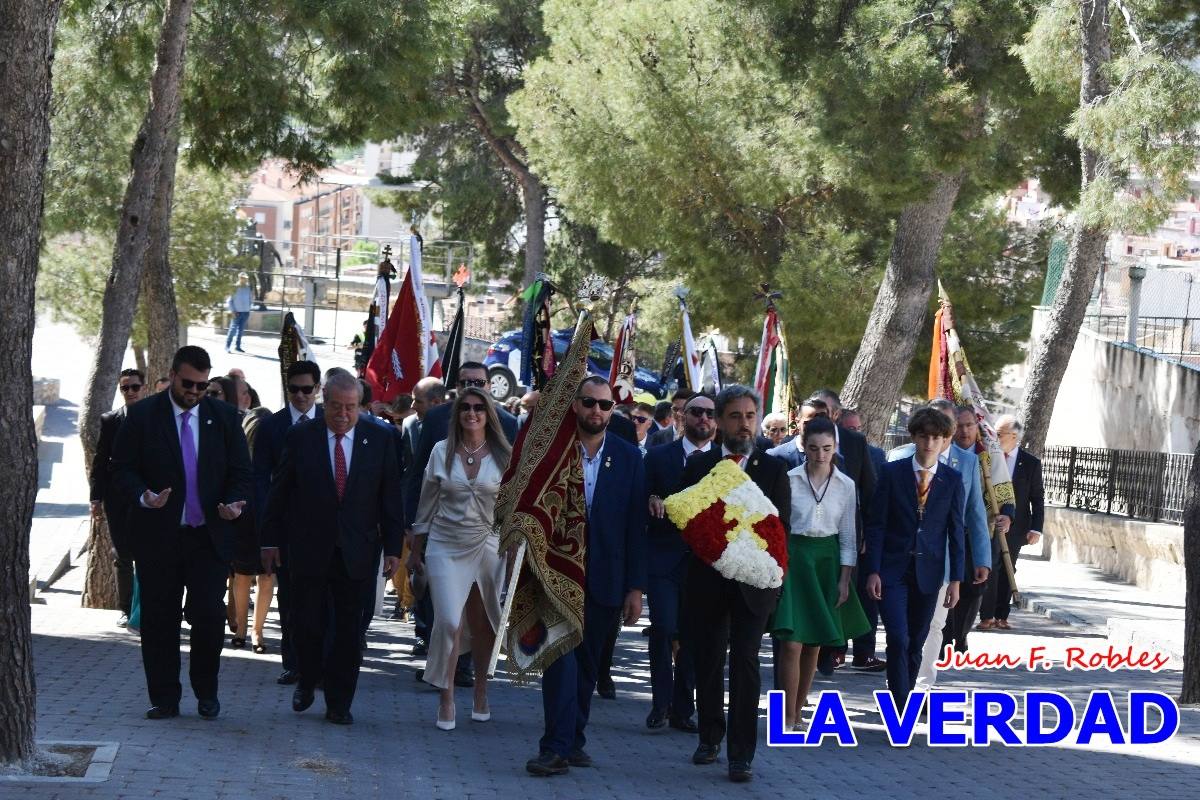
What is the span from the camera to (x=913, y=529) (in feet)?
32.2

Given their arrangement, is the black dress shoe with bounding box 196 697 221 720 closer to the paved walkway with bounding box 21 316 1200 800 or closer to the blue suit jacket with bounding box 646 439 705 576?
the paved walkway with bounding box 21 316 1200 800

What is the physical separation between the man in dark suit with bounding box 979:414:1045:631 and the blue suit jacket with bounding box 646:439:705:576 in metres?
5.57

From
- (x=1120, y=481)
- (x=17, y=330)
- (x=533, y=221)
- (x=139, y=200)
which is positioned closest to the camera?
(x=17, y=330)

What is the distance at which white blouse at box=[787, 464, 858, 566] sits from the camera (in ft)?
31.2

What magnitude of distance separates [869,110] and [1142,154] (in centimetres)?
274

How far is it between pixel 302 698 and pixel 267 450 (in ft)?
5.65

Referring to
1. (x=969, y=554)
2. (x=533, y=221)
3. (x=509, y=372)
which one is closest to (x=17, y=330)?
(x=969, y=554)

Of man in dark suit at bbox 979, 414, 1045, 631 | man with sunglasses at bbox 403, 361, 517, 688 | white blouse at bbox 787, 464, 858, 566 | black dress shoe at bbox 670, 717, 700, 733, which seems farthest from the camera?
man in dark suit at bbox 979, 414, 1045, 631

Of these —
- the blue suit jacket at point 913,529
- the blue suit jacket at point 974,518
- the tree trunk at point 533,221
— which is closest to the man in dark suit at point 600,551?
the blue suit jacket at point 913,529

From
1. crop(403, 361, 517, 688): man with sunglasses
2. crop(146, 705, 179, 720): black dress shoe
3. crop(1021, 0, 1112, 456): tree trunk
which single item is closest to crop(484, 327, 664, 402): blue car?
crop(1021, 0, 1112, 456): tree trunk

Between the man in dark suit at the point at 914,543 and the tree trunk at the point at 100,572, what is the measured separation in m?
6.86

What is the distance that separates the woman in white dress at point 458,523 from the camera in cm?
938

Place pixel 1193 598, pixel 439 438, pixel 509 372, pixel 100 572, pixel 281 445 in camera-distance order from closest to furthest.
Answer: pixel 281 445, pixel 439 438, pixel 1193 598, pixel 100 572, pixel 509 372

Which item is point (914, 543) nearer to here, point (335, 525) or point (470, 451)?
point (470, 451)
